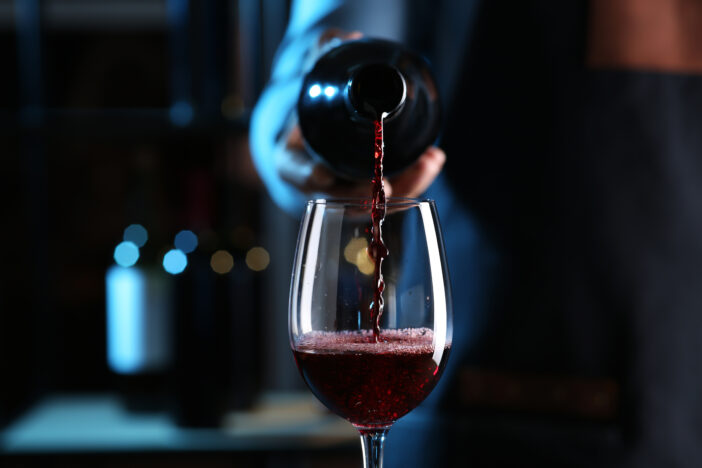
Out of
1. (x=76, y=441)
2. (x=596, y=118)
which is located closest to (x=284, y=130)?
(x=596, y=118)

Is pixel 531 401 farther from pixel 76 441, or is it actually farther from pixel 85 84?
pixel 85 84

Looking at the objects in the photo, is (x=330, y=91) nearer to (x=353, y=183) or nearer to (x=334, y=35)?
(x=353, y=183)

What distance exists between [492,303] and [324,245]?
368 mm

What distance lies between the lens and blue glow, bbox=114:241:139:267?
141 cm

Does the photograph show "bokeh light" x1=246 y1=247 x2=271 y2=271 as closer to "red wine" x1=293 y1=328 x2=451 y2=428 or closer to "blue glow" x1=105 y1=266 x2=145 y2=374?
"blue glow" x1=105 y1=266 x2=145 y2=374

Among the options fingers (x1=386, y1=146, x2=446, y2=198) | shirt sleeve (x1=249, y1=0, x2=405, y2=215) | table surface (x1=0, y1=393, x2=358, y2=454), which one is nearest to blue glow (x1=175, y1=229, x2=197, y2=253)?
table surface (x1=0, y1=393, x2=358, y2=454)

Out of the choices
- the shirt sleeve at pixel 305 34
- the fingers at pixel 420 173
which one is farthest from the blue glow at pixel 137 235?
the fingers at pixel 420 173

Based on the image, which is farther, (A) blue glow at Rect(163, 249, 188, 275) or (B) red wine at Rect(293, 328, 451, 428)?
(A) blue glow at Rect(163, 249, 188, 275)

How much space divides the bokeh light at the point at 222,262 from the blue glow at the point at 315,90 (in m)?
0.79

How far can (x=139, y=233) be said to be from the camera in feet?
4.91

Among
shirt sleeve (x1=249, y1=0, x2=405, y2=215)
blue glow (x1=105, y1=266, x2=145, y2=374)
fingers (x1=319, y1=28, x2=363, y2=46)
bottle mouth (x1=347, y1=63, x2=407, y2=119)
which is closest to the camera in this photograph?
bottle mouth (x1=347, y1=63, x2=407, y2=119)

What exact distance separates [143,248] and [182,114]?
27cm

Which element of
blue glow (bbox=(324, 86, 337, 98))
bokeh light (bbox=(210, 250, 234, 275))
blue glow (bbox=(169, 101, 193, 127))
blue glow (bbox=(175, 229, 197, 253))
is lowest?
bokeh light (bbox=(210, 250, 234, 275))

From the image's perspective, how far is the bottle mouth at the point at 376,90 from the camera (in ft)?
1.72
